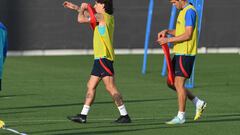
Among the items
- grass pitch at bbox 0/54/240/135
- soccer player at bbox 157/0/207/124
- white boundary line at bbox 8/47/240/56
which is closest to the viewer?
grass pitch at bbox 0/54/240/135

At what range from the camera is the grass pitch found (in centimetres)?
1230

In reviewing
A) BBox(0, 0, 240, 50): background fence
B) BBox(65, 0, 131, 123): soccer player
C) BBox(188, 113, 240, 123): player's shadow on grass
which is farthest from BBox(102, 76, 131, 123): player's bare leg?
BBox(0, 0, 240, 50): background fence

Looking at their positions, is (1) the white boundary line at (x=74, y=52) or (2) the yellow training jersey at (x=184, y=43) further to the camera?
(1) the white boundary line at (x=74, y=52)

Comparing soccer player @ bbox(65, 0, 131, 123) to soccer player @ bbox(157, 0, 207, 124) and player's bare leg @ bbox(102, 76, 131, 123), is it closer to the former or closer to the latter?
player's bare leg @ bbox(102, 76, 131, 123)

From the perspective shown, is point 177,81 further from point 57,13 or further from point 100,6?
point 57,13

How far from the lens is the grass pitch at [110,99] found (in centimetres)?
1230

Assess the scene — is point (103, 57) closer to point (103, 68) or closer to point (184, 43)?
point (103, 68)

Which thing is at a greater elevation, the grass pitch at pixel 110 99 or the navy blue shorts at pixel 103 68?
the navy blue shorts at pixel 103 68

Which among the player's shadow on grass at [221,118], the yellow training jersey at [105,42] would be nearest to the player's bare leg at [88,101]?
the yellow training jersey at [105,42]

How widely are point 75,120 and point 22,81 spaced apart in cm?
857

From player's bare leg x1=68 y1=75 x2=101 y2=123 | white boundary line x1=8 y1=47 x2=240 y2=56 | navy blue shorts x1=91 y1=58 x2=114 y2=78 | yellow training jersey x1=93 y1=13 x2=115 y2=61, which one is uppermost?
yellow training jersey x1=93 y1=13 x2=115 y2=61

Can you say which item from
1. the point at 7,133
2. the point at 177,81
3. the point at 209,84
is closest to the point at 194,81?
the point at 209,84

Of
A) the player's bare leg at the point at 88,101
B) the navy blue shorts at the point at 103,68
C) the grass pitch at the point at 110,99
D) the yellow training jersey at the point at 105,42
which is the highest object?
the yellow training jersey at the point at 105,42

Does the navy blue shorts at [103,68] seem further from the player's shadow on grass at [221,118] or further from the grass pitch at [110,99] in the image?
the player's shadow on grass at [221,118]
